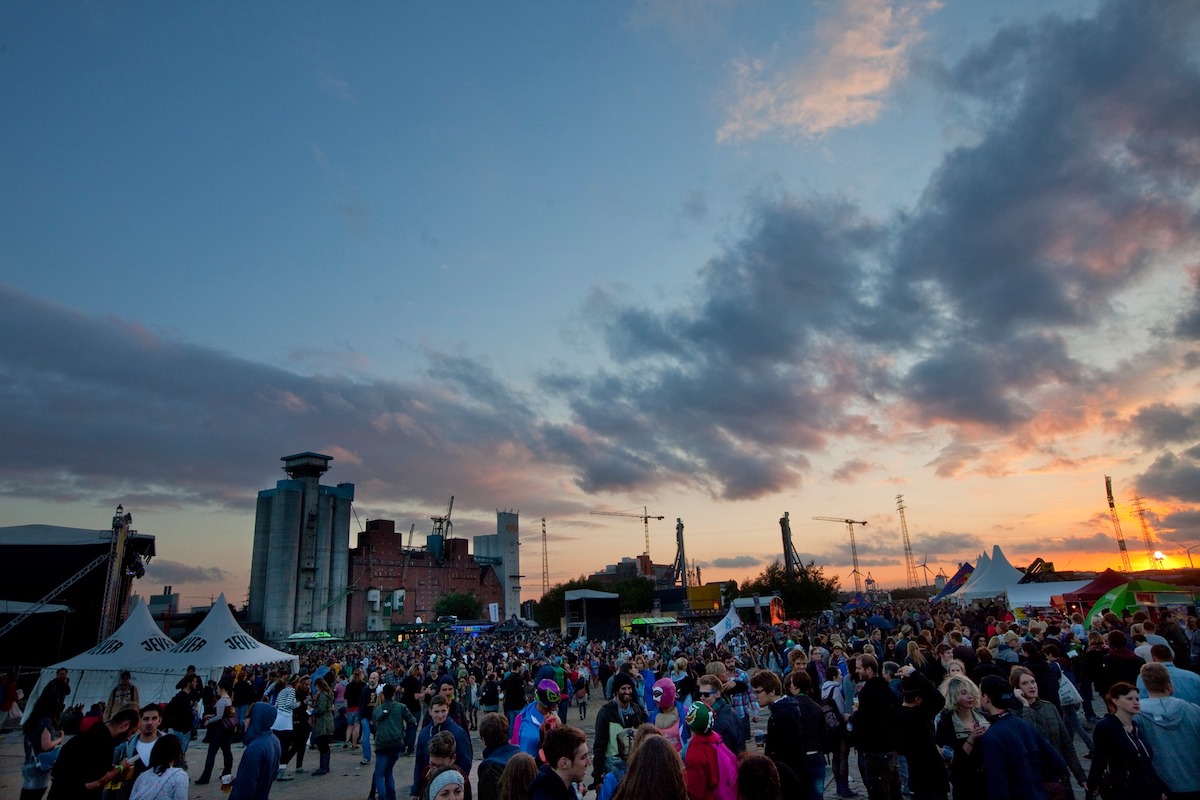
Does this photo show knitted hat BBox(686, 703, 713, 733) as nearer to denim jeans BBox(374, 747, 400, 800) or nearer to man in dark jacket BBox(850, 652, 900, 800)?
man in dark jacket BBox(850, 652, 900, 800)

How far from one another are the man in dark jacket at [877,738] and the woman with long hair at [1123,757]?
71.7 inches

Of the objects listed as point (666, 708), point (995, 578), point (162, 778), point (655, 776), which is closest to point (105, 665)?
point (162, 778)

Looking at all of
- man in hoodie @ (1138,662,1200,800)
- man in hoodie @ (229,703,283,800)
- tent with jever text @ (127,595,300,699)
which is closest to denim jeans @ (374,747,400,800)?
man in hoodie @ (229,703,283,800)

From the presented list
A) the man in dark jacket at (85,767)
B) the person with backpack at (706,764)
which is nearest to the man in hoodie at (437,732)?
the person with backpack at (706,764)

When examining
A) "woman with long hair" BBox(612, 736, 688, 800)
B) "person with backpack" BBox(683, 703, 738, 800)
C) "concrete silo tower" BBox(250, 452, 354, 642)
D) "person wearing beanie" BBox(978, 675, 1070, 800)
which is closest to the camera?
"woman with long hair" BBox(612, 736, 688, 800)

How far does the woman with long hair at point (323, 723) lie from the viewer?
13086mm

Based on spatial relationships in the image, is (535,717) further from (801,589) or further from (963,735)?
(801,589)

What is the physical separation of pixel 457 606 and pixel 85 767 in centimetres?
11620

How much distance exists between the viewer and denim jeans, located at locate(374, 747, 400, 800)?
30.9ft

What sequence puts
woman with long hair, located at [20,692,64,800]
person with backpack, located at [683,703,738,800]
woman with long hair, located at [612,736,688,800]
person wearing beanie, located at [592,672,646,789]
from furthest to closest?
woman with long hair, located at [20,692,64,800] < person wearing beanie, located at [592,672,646,789] < person with backpack, located at [683,703,738,800] < woman with long hair, located at [612,736,688,800]

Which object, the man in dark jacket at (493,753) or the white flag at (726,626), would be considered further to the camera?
the white flag at (726,626)

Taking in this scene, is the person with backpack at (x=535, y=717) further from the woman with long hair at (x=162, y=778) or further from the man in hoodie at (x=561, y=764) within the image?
the woman with long hair at (x=162, y=778)

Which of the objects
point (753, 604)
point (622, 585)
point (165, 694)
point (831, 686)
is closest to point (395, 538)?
point (622, 585)

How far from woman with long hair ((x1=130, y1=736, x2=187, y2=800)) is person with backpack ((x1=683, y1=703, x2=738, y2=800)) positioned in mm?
4307
